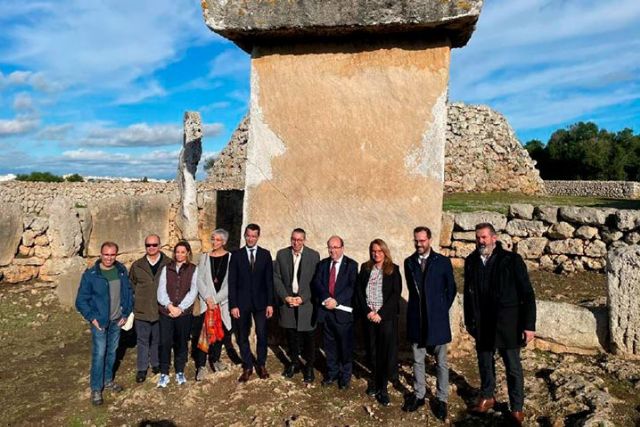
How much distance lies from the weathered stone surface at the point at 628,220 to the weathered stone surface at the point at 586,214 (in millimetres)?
160

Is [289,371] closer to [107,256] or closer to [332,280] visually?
[332,280]

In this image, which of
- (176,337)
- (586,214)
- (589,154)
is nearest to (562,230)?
(586,214)

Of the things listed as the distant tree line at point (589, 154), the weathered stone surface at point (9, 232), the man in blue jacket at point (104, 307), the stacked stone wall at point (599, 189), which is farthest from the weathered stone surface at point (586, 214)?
the distant tree line at point (589, 154)

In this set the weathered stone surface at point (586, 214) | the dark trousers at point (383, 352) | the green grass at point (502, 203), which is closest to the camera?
the dark trousers at point (383, 352)

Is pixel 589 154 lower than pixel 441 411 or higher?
higher

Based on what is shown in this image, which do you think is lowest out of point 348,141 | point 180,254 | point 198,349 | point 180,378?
point 180,378

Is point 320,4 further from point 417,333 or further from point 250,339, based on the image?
point 250,339

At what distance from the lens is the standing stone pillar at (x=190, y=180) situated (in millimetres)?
8734

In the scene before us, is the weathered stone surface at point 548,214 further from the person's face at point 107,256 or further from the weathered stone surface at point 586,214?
the person's face at point 107,256

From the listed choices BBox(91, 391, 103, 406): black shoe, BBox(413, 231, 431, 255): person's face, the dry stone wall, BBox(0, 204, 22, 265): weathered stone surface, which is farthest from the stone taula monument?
the dry stone wall

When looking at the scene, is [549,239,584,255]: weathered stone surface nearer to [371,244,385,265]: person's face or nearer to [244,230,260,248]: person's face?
[371,244,385,265]: person's face

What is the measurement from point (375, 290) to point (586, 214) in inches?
228

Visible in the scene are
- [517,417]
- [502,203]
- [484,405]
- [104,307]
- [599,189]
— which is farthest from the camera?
[599,189]

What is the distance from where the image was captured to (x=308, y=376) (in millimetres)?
4691
